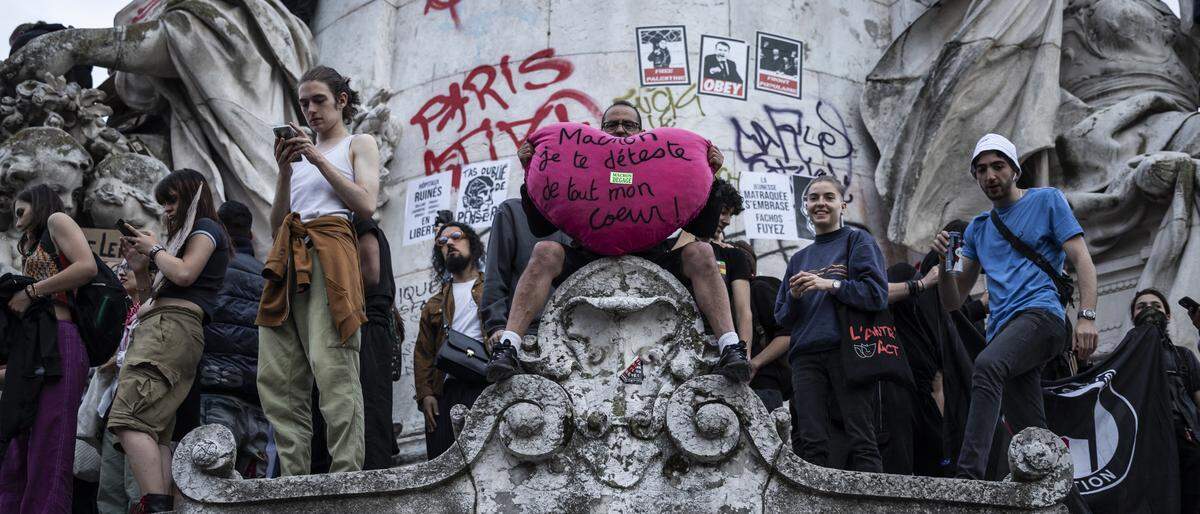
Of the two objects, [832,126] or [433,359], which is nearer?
[433,359]

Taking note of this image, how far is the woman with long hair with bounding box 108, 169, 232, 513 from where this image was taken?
24.0 ft

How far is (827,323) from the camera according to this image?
7914mm

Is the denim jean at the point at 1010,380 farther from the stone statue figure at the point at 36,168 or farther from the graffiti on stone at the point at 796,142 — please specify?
the stone statue figure at the point at 36,168

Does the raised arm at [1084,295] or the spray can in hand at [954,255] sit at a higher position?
the spray can in hand at [954,255]

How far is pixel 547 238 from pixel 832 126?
596cm

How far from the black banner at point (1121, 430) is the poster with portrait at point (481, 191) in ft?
15.7

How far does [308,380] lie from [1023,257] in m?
3.49

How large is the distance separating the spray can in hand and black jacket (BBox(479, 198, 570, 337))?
2126 mm

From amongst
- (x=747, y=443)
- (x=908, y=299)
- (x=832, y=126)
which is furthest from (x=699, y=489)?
(x=832, y=126)

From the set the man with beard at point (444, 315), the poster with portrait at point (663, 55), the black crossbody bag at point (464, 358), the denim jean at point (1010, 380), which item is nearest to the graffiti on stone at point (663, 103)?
the poster with portrait at point (663, 55)

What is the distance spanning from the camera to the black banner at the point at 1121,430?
8.51m

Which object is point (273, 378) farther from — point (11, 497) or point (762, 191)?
point (762, 191)

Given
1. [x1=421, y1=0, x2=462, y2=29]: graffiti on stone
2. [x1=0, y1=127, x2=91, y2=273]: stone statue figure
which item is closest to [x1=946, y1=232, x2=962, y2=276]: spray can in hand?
[x1=421, y1=0, x2=462, y2=29]: graffiti on stone

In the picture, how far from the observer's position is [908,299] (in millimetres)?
8766
